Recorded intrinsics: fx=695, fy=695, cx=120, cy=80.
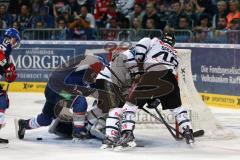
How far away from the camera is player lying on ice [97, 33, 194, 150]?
856 centimetres

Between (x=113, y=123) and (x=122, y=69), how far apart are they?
920 millimetres

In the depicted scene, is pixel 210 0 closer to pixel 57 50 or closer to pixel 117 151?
pixel 57 50

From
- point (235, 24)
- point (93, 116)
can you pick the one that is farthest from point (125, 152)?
point (235, 24)

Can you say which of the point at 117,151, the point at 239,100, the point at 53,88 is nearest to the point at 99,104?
the point at 53,88

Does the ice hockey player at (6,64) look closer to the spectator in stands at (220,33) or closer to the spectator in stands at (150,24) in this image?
the spectator in stands at (220,33)

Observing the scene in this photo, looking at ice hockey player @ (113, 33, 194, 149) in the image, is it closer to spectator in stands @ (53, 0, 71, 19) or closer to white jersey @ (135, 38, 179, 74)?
white jersey @ (135, 38, 179, 74)

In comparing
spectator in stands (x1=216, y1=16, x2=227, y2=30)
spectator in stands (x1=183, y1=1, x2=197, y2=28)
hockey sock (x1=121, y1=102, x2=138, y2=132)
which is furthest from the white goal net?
spectator in stands (x1=183, y1=1, x2=197, y2=28)

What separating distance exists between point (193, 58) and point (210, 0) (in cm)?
172

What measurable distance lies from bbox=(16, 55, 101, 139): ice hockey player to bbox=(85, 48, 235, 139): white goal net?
1353 mm

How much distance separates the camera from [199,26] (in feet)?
48.3

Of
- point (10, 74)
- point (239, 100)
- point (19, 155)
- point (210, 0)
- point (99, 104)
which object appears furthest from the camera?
point (210, 0)

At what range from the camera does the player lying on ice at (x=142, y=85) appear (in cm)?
856

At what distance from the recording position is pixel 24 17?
675 inches

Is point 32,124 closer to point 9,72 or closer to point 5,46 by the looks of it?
point 9,72
